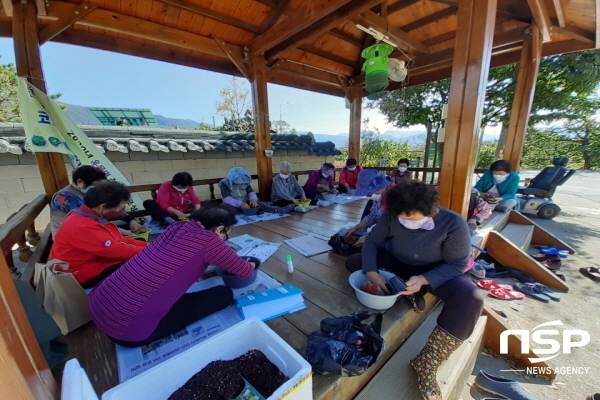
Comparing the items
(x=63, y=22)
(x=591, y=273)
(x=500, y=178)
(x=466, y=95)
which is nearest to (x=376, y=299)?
(x=466, y=95)

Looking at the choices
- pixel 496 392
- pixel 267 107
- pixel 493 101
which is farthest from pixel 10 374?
pixel 493 101

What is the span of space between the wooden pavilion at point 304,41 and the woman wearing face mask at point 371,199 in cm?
55

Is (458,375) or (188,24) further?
(188,24)

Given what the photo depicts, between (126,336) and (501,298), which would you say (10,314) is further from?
(501,298)

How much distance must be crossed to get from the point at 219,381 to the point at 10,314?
623 millimetres

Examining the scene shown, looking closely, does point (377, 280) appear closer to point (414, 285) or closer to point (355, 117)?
point (414, 285)

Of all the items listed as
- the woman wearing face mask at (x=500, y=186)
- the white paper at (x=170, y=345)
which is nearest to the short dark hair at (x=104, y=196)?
the white paper at (x=170, y=345)

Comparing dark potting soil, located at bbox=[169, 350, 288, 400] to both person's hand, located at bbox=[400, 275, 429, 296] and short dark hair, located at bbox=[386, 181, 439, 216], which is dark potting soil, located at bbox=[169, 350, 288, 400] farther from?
short dark hair, located at bbox=[386, 181, 439, 216]

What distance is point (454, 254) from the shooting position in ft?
4.51

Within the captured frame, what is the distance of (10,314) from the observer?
19.9 inches

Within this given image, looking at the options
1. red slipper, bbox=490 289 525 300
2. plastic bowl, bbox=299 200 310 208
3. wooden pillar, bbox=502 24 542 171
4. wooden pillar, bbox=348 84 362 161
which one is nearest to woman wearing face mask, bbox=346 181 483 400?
red slipper, bbox=490 289 525 300

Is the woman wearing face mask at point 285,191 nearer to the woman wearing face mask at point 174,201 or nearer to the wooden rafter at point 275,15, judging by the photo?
the woman wearing face mask at point 174,201

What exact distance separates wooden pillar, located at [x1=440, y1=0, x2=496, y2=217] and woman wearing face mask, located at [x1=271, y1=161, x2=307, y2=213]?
7.11ft

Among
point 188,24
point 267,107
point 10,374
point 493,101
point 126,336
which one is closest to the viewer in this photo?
point 10,374
